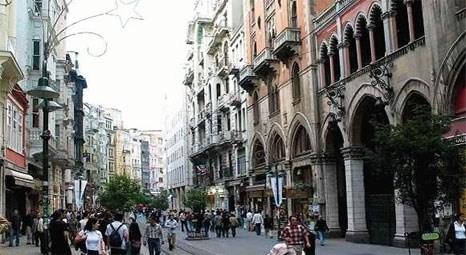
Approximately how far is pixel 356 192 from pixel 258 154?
1779cm

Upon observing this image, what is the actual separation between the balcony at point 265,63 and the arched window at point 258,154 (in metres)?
5.66

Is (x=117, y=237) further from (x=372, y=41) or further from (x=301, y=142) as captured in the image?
(x=301, y=142)

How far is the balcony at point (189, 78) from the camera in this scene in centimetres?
8028

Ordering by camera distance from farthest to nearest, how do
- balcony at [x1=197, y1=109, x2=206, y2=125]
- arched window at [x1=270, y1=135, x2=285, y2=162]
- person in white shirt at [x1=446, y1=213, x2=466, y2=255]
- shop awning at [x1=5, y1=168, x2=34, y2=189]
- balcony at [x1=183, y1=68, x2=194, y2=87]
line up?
balcony at [x1=183, y1=68, x2=194, y2=87]
balcony at [x1=197, y1=109, x2=206, y2=125]
arched window at [x1=270, y1=135, x2=285, y2=162]
shop awning at [x1=5, y1=168, x2=34, y2=189]
person in white shirt at [x1=446, y1=213, x2=466, y2=255]

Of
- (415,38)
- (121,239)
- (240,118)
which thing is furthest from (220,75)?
(121,239)

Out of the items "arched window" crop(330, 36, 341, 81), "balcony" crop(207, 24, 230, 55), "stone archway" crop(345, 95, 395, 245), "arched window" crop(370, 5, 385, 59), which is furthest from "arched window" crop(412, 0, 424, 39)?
"balcony" crop(207, 24, 230, 55)

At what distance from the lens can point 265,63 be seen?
42688 millimetres

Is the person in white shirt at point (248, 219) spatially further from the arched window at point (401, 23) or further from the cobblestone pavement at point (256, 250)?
the arched window at point (401, 23)

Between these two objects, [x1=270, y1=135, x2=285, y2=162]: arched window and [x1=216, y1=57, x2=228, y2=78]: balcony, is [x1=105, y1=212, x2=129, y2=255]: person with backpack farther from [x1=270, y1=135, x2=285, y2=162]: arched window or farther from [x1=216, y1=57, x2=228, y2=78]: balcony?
[x1=216, y1=57, x2=228, y2=78]: balcony

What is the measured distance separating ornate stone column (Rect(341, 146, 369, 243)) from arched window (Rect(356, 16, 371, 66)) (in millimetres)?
4222

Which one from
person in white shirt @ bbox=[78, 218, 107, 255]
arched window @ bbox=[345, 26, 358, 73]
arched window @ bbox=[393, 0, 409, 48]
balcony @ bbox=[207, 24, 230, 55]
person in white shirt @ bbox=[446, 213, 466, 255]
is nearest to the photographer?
person in white shirt @ bbox=[78, 218, 107, 255]

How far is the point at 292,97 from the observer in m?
38.8

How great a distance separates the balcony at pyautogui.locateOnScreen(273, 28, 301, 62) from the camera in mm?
37438

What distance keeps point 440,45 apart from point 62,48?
42721mm
